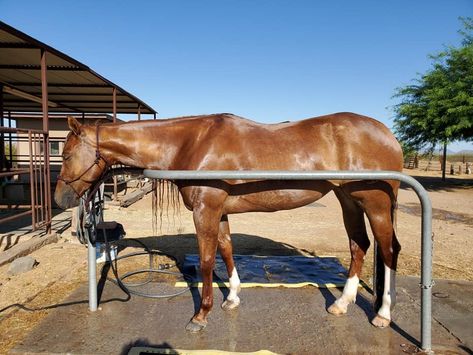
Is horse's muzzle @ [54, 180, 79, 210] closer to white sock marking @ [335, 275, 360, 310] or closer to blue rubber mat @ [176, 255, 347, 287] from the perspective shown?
blue rubber mat @ [176, 255, 347, 287]

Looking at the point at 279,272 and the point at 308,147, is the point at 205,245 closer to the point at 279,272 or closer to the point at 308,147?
the point at 308,147

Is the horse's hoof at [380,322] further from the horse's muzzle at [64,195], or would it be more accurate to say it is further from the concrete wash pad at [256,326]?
the horse's muzzle at [64,195]

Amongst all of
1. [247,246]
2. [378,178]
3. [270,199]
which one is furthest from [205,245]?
[247,246]

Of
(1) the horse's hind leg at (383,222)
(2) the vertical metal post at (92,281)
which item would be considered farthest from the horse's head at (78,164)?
(1) the horse's hind leg at (383,222)

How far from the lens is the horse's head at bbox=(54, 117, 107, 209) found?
2934 millimetres

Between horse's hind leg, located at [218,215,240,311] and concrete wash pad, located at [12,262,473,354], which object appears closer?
concrete wash pad, located at [12,262,473,354]

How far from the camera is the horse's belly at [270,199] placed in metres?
2.85

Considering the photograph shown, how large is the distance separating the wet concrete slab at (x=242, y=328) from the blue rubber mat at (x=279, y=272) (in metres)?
0.31

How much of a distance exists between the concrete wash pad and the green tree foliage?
14862 millimetres

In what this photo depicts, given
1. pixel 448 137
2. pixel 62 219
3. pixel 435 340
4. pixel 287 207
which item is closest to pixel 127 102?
pixel 62 219

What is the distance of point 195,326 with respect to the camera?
276cm

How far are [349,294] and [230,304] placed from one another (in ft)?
3.67

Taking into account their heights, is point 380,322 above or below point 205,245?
below

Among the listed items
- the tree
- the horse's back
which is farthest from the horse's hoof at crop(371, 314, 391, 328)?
the tree
